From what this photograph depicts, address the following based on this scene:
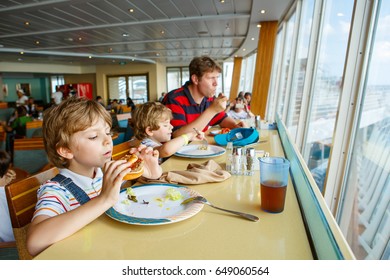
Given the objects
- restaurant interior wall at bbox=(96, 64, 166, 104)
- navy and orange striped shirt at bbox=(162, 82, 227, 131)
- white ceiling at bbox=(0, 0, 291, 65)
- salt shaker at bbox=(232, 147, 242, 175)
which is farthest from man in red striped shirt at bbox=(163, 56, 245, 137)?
restaurant interior wall at bbox=(96, 64, 166, 104)

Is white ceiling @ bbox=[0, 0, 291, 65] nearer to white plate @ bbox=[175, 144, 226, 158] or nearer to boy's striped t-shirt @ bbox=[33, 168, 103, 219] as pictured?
white plate @ bbox=[175, 144, 226, 158]

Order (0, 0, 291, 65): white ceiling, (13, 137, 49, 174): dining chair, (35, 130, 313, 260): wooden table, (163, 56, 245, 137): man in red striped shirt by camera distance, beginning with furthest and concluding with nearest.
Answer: (0, 0, 291, 65): white ceiling → (13, 137, 49, 174): dining chair → (163, 56, 245, 137): man in red striped shirt → (35, 130, 313, 260): wooden table

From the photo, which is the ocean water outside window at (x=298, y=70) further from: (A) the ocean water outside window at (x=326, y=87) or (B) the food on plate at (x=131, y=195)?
(B) the food on plate at (x=131, y=195)

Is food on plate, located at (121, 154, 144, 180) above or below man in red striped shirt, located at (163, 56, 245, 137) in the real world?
below

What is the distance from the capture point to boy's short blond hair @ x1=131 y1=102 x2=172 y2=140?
1781 millimetres

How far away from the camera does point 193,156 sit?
1.57 metres

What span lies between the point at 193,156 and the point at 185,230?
78cm

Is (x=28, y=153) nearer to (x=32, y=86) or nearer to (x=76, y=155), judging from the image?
(x=76, y=155)

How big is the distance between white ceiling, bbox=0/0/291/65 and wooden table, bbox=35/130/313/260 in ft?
16.6

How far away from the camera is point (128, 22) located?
21.6 ft

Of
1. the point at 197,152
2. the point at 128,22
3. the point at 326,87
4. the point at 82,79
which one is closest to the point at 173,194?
the point at 197,152

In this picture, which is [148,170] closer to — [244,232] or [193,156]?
[193,156]

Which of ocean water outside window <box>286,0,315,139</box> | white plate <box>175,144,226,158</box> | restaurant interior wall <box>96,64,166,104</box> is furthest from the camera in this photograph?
restaurant interior wall <box>96,64,166,104</box>

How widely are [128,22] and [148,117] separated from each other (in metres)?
5.59
